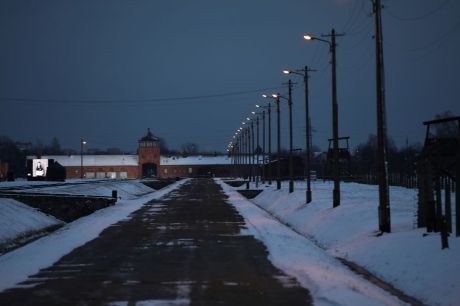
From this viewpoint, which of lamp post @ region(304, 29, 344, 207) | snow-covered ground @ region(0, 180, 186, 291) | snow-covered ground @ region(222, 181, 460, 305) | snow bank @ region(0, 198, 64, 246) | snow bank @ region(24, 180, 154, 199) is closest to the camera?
snow-covered ground @ region(222, 181, 460, 305)

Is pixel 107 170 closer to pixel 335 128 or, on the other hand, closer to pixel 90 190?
pixel 90 190

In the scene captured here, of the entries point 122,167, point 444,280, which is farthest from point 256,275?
point 122,167

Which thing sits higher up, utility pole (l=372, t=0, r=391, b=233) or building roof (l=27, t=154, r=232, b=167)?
building roof (l=27, t=154, r=232, b=167)

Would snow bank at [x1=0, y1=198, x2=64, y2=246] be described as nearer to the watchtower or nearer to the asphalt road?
the asphalt road

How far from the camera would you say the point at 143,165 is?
7367 inches

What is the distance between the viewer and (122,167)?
188 m

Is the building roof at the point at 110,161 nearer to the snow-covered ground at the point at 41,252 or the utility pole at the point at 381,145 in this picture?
the snow-covered ground at the point at 41,252

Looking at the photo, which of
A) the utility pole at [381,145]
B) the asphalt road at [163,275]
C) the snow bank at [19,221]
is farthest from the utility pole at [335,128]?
the snow bank at [19,221]

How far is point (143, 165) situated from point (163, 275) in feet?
570

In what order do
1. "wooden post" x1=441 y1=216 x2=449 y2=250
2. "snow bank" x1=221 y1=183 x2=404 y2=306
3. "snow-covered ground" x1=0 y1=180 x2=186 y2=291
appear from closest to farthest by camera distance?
1. "snow bank" x1=221 y1=183 x2=404 y2=306
2. "wooden post" x1=441 y1=216 x2=449 y2=250
3. "snow-covered ground" x1=0 y1=180 x2=186 y2=291

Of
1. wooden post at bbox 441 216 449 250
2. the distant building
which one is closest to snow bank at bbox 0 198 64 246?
wooden post at bbox 441 216 449 250

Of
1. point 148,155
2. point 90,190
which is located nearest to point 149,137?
point 148,155

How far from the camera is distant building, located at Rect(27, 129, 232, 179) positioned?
18725 centimetres

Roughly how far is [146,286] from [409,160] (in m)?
58.2
